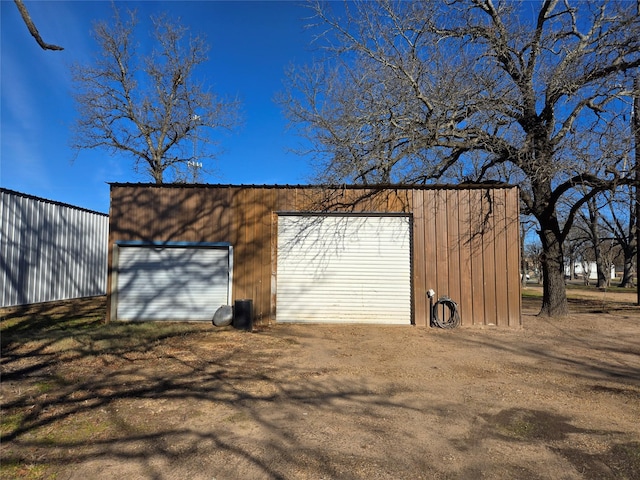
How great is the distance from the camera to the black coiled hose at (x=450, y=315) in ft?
35.2

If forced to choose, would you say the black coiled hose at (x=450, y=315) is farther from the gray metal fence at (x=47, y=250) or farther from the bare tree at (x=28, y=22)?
the gray metal fence at (x=47, y=250)

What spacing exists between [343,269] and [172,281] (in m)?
4.97

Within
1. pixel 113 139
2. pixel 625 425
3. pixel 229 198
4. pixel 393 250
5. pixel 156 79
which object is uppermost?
pixel 156 79

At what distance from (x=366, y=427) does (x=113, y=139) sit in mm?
24764

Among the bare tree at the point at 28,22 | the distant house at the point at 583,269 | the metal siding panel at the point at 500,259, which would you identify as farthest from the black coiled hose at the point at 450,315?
the distant house at the point at 583,269

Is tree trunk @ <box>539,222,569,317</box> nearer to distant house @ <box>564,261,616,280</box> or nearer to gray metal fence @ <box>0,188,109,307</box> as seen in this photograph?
gray metal fence @ <box>0,188,109,307</box>

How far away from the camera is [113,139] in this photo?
2384cm

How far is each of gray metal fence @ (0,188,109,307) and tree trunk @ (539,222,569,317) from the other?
57.8ft

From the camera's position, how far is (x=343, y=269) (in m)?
11.5

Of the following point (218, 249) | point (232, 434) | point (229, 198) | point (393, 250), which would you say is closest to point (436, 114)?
point (393, 250)

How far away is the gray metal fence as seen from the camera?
Result: 45.6 ft

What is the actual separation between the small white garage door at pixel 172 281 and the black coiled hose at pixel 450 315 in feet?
19.2

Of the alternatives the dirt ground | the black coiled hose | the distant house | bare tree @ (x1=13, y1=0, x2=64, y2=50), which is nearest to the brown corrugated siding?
the black coiled hose

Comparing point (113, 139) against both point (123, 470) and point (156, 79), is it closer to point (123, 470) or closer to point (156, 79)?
point (156, 79)
